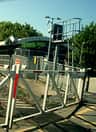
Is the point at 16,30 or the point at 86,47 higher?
the point at 16,30

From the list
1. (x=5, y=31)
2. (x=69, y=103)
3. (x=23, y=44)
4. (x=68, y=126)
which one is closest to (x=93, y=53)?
(x=23, y=44)

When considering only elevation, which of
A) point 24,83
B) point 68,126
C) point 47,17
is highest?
point 47,17

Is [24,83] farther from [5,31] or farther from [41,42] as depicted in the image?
[5,31]

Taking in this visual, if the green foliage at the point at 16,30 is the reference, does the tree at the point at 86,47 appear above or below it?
below

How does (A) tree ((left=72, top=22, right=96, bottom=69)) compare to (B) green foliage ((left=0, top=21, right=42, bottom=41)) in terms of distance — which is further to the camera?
(B) green foliage ((left=0, top=21, right=42, bottom=41))

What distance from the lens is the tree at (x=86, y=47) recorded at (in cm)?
4172

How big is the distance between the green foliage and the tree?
148 feet

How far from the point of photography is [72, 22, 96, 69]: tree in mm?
41719

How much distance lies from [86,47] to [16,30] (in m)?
53.5

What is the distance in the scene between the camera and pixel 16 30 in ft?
312

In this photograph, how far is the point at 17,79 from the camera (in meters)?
7.83

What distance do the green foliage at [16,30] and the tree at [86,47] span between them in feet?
148

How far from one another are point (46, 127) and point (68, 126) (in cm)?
61

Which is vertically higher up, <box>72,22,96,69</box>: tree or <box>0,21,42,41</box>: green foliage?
<box>0,21,42,41</box>: green foliage
